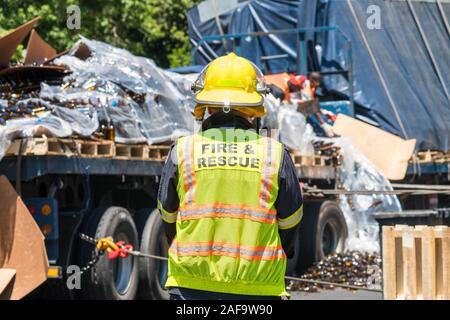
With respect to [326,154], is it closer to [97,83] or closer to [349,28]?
[349,28]

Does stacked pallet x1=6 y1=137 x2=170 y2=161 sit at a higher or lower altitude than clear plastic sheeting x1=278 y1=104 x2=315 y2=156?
lower

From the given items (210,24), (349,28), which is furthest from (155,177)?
(210,24)

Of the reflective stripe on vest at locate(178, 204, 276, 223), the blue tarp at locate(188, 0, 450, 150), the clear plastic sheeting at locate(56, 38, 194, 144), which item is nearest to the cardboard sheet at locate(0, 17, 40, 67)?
the clear plastic sheeting at locate(56, 38, 194, 144)

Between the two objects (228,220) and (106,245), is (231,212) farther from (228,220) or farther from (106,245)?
(106,245)

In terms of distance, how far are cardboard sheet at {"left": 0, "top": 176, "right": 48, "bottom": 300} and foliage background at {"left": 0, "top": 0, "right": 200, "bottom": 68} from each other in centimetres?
835

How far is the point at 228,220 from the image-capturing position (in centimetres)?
504

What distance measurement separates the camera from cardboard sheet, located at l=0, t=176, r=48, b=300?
9547 millimetres

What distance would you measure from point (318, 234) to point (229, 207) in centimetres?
967

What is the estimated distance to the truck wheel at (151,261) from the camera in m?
11.8

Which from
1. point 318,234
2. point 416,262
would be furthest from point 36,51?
point 416,262

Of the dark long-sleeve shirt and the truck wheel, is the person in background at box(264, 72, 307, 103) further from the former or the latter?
the dark long-sleeve shirt

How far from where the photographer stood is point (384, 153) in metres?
16.7

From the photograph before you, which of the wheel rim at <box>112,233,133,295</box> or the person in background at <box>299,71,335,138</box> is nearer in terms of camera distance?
the wheel rim at <box>112,233,133,295</box>

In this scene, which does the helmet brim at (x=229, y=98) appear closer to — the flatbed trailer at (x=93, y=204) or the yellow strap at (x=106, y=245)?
the flatbed trailer at (x=93, y=204)
